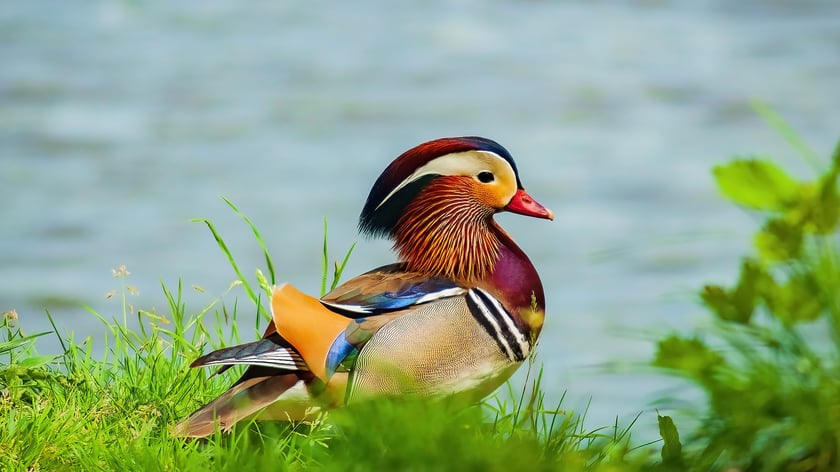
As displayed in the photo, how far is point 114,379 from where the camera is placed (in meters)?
3.68

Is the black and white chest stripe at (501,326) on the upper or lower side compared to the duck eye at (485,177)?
lower

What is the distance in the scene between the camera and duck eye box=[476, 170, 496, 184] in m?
3.58

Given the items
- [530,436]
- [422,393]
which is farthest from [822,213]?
[422,393]

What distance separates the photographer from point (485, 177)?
3590mm

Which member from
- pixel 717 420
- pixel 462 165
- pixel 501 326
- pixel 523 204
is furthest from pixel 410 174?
pixel 717 420

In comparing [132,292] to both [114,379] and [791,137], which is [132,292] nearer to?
[114,379]

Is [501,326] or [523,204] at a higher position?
[523,204]

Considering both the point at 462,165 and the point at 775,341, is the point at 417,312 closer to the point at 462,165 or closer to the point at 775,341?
the point at 462,165

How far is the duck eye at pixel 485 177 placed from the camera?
11.8 feet

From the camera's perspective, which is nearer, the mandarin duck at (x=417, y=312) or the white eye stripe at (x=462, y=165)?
the mandarin duck at (x=417, y=312)

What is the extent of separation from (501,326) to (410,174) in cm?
55

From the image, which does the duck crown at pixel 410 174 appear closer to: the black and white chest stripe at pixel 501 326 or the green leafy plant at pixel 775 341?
the black and white chest stripe at pixel 501 326

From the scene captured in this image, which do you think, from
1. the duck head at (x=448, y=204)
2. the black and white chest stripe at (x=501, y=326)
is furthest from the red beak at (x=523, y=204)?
the black and white chest stripe at (x=501, y=326)

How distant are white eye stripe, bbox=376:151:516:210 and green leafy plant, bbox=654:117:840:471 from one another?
1190 mm
